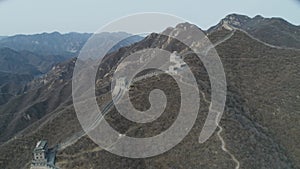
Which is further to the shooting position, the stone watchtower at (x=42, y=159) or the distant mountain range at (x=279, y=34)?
the distant mountain range at (x=279, y=34)

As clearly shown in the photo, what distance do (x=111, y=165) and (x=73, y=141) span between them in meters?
3.88

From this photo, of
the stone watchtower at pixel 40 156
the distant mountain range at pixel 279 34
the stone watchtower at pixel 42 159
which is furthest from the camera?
the distant mountain range at pixel 279 34

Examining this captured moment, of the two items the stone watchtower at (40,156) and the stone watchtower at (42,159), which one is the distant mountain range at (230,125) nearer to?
the stone watchtower at (42,159)

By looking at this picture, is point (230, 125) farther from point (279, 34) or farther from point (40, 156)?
point (279, 34)

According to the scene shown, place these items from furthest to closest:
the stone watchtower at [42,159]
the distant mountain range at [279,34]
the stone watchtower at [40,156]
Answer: the distant mountain range at [279,34], the stone watchtower at [40,156], the stone watchtower at [42,159]

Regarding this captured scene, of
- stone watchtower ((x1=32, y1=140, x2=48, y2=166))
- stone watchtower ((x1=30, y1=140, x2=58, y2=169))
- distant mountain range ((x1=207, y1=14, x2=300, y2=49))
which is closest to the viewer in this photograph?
stone watchtower ((x1=30, y1=140, x2=58, y2=169))

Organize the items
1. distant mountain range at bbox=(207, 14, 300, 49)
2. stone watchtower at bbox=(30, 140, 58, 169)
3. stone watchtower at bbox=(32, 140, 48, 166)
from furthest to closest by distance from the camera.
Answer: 1. distant mountain range at bbox=(207, 14, 300, 49)
2. stone watchtower at bbox=(32, 140, 48, 166)
3. stone watchtower at bbox=(30, 140, 58, 169)

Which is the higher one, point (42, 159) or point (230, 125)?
point (230, 125)

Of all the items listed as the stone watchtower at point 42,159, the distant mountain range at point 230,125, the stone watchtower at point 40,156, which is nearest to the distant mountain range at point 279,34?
the distant mountain range at point 230,125

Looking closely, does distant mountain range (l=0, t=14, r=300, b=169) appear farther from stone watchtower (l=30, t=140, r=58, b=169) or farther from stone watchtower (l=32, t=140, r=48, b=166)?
stone watchtower (l=32, t=140, r=48, b=166)

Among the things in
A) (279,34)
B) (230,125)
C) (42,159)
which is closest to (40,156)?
(42,159)

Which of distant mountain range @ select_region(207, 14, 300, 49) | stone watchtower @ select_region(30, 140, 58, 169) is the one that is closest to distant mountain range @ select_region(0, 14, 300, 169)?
stone watchtower @ select_region(30, 140, 58, 169)

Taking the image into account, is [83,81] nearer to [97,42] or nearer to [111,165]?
[111,165]

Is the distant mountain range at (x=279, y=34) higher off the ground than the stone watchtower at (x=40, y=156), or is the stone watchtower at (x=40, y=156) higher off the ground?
the distant mountain range at (x=279, y=34)
